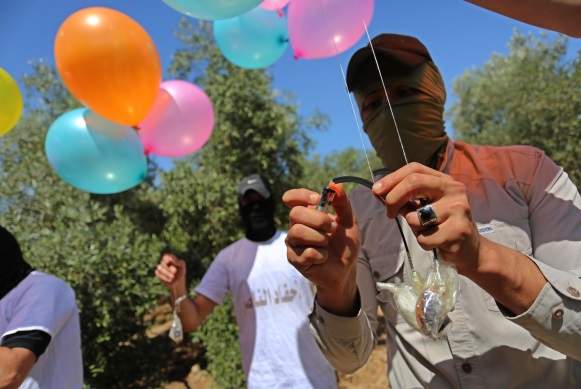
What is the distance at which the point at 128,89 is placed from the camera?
289 cm

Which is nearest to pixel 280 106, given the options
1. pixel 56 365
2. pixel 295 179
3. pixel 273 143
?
pixel 273 143

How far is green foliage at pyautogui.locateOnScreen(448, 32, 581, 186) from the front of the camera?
991 cm

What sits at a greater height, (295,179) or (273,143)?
(273,143)

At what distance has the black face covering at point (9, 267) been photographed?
201 cm

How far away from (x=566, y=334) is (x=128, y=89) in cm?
294

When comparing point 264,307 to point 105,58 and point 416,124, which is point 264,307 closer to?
point 416,124

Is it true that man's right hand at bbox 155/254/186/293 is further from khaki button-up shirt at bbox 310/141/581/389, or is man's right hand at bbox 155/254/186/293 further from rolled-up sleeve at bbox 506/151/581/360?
rolled-up sleeve at bbox 506/151/581/360

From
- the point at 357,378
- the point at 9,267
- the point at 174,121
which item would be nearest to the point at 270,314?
the point at 9,267

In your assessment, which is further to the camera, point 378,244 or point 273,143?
point 273,143

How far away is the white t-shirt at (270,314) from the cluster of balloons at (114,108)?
137cm

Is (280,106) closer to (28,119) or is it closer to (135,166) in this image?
(135,166)

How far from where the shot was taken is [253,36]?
3496 millimetres

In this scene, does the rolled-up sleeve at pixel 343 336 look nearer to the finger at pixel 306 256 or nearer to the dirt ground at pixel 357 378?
the finger at pixel 306 256

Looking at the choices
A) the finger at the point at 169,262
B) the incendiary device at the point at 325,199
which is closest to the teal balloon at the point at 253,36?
the finger at the point at 169,262
